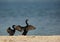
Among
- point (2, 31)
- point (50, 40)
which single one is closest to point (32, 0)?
point (2, 31)

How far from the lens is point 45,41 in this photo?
811 cm

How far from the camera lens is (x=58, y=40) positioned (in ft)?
27.3

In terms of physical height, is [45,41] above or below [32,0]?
above

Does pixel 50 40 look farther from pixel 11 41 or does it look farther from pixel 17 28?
pixel 17 28

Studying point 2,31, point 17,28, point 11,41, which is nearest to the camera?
point 11,41

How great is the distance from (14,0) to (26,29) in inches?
1103

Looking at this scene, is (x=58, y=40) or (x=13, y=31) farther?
(x=13, y=31)

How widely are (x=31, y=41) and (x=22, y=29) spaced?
5.62 meters

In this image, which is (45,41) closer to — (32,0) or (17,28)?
(17,28)

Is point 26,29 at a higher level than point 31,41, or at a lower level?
lower

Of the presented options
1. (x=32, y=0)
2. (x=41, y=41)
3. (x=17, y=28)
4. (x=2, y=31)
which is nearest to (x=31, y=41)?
(x=41, y=41)

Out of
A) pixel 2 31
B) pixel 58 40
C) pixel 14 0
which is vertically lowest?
pixel 14 0

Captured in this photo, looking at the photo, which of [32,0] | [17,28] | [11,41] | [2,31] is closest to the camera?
[11,41]

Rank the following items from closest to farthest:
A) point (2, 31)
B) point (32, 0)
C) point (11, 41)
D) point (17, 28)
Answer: point (11, 41), point (17, 28), point (2, 31), point (32, 0)
